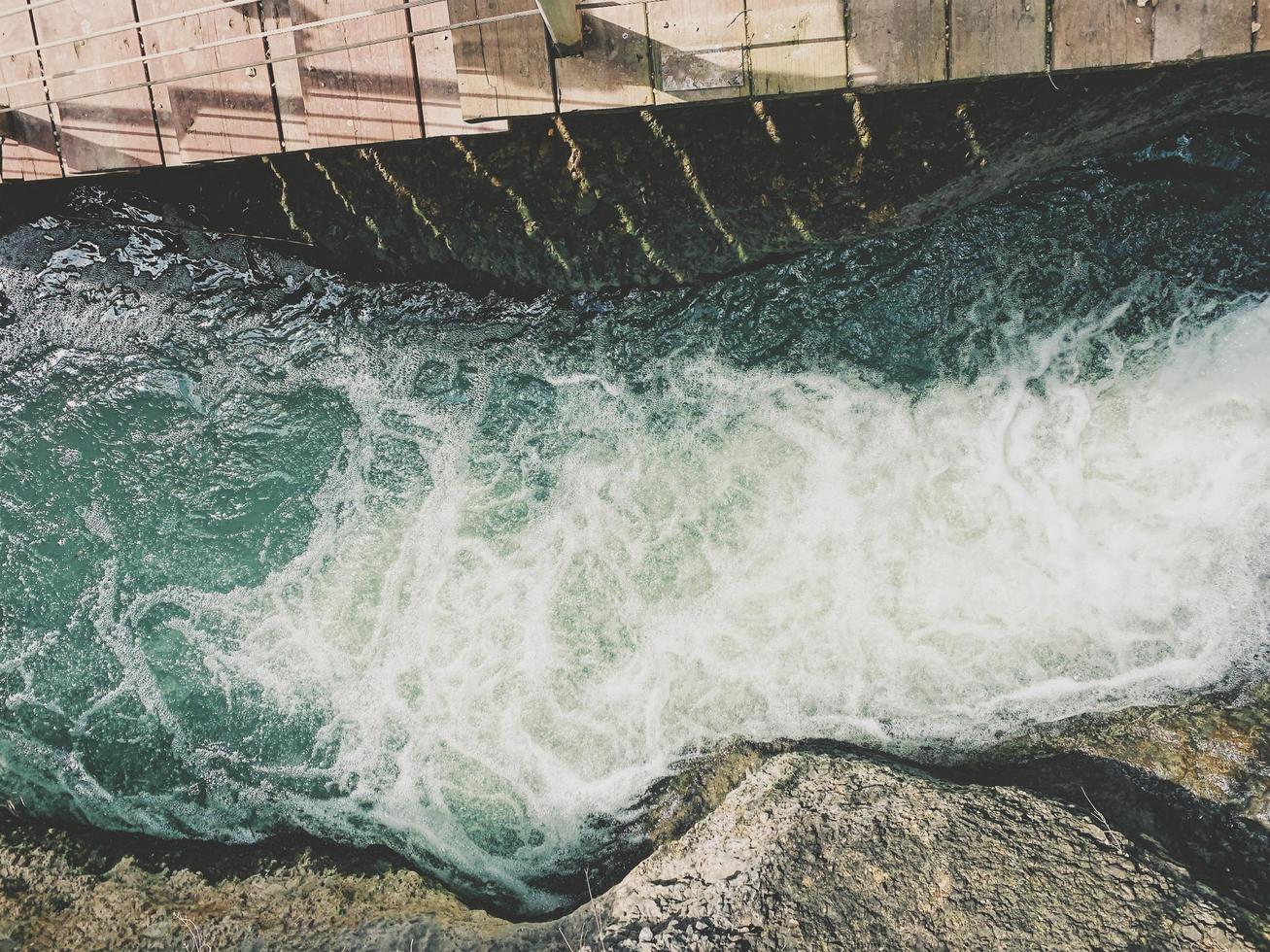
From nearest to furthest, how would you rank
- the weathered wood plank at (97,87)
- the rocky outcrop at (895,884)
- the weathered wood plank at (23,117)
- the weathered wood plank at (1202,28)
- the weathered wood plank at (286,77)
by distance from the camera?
the rocky outcrop at (895,884) → the weathered wood plank at (1202,28) → the weathered wood plank at (286,77) → the weathered wood plank at (97,87) → the weathered wood plank at (23,117)

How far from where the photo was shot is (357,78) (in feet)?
11.7

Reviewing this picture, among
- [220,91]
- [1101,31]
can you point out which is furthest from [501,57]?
[1101,31]

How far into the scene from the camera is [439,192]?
13.6ft

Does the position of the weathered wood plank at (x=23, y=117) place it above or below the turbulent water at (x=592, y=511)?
above

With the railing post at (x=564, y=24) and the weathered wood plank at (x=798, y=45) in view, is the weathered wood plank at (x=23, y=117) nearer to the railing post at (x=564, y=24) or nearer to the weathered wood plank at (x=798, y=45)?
the railing post at (x=564, y=24)

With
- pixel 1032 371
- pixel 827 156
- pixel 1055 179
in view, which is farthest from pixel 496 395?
pixel 1055 179

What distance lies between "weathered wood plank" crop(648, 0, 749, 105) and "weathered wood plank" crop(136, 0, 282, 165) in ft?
6.64

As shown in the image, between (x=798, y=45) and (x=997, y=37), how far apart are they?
0.89 m

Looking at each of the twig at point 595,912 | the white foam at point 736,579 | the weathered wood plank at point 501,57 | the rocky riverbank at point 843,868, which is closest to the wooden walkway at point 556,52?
the weathered wood plank at point 501,57

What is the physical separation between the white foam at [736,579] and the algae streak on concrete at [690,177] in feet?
2.53

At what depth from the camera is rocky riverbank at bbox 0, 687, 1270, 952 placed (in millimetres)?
3141

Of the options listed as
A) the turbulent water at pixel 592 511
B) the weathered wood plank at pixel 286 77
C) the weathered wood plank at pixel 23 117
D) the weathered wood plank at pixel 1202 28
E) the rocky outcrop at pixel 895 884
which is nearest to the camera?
the rocky outcrop at pixel 895 884

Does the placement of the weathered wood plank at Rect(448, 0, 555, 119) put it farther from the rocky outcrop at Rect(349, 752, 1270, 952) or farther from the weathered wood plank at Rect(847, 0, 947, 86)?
the rocky outcrop at Rect(349, 752, 1270, 952)

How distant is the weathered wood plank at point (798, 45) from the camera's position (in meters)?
3.25
